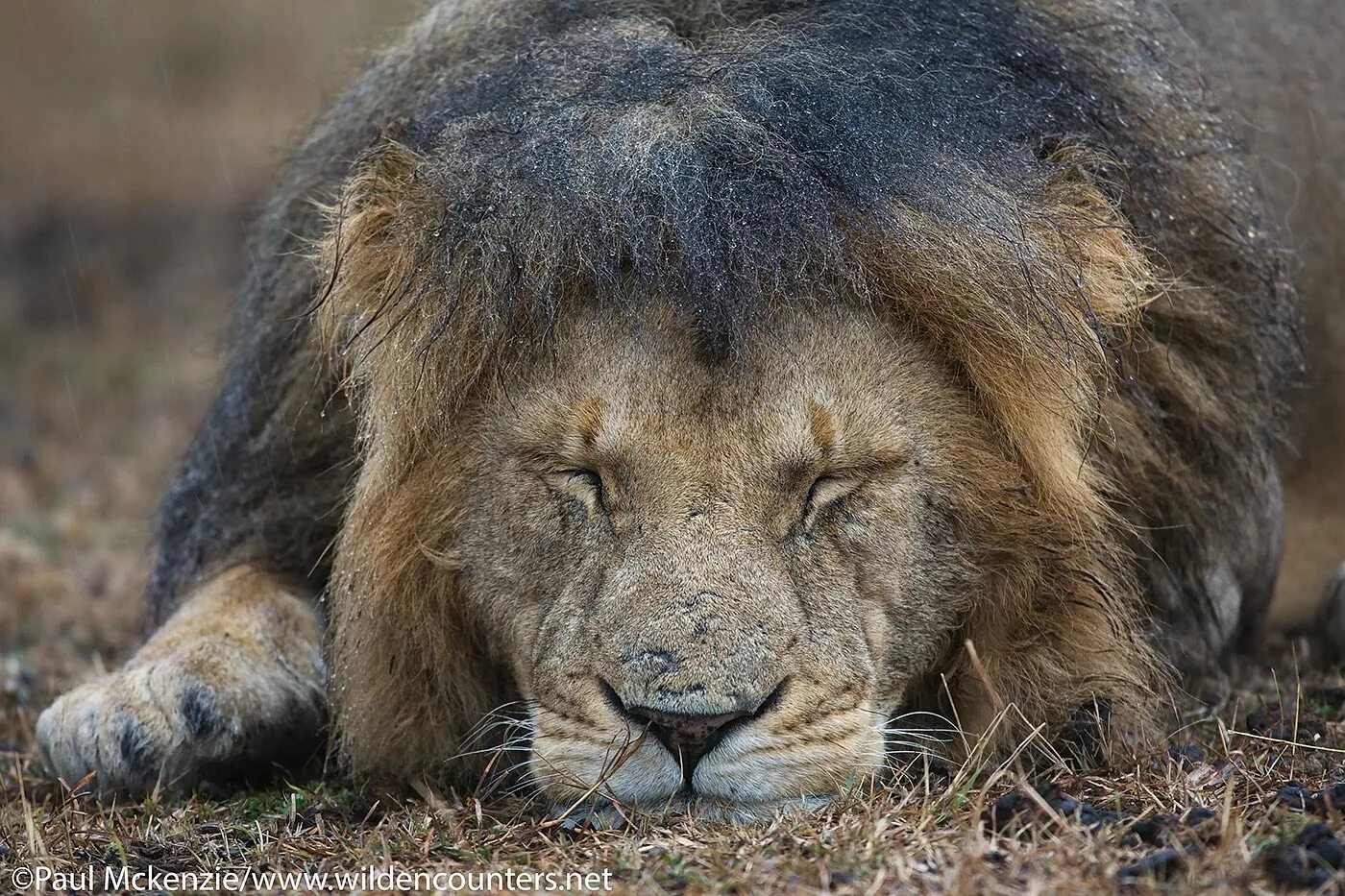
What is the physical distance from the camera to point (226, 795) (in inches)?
156

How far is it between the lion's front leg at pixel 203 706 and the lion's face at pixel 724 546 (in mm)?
795

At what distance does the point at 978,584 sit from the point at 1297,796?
0.69m

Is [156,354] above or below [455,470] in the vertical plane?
below

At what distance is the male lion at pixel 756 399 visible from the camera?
3.25 metres

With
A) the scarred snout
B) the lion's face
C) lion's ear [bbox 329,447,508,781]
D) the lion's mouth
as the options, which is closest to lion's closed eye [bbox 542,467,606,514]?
the lion's face

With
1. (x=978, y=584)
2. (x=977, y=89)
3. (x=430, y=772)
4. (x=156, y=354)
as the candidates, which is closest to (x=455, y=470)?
(x=430, y=772)

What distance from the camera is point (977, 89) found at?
3.58 meters

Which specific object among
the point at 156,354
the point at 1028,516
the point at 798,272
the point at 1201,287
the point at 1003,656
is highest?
the point at 798,272

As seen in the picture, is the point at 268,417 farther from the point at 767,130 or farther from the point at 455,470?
the point at 767,130

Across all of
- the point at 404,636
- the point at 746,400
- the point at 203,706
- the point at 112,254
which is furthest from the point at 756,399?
the point at 112,254

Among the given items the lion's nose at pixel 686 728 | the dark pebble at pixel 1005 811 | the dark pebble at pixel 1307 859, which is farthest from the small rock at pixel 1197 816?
the lion's nose at pixel 686 728

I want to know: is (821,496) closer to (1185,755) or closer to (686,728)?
(686,728)

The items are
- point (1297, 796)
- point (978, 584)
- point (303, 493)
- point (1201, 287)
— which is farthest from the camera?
point (303, 493)

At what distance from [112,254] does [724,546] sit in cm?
865
